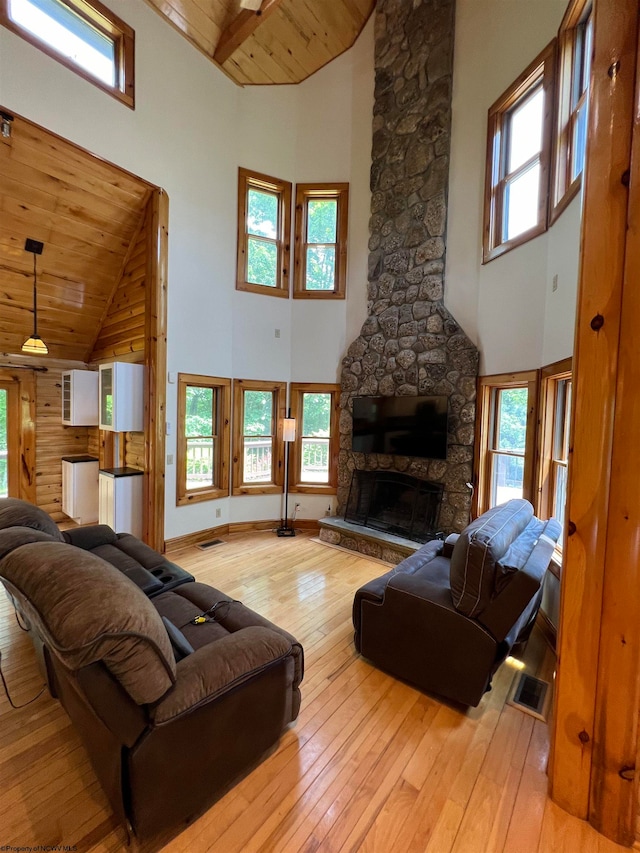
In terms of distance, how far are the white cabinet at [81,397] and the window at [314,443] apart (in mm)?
2606

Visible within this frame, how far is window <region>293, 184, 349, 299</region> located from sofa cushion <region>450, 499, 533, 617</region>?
3.83 m

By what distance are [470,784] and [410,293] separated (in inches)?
166

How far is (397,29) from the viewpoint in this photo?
4.45 metres

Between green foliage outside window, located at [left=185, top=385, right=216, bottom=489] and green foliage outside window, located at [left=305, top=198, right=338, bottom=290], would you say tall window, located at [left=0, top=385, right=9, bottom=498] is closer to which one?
green foliage outside window, located at [left=185, top=385, right=216, bottom=489]

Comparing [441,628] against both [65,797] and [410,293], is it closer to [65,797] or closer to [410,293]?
[65,797]

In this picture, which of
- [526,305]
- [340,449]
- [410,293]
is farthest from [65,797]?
[410,293]

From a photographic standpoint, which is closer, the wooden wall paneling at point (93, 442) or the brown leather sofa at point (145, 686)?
the brown leather sofa at point (145, 686)

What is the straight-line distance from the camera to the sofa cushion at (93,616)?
1.09 metres

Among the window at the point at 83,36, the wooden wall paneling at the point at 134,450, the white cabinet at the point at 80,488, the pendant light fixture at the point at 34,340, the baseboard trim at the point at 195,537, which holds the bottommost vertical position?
the baseboard trim at the point at 195,537

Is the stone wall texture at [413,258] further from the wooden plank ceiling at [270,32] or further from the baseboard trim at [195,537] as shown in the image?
the baseboard trim at [195,537]

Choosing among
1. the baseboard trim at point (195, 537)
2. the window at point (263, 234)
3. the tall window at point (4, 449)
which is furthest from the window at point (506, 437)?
the tall window at point (4, 449)

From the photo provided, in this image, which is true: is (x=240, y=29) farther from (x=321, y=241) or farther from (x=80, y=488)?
(x=80, y=488)

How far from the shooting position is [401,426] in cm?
434

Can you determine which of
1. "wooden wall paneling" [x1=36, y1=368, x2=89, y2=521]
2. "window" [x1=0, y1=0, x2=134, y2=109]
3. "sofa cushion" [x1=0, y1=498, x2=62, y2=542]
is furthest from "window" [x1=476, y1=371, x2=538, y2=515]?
"wooden wall paneling" [x1=36, y1=368, x2=89, y2=521]
